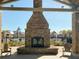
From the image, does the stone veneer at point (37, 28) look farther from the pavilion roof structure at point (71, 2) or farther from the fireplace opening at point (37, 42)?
the pavilion roof structure at point (71, 2)

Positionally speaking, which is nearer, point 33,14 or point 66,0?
point 66,0

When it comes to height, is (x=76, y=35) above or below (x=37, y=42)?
above

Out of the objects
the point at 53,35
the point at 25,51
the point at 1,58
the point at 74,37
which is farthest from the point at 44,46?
the point at 53,35

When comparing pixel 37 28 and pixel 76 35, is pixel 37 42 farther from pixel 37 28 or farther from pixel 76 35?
pixel 76 35

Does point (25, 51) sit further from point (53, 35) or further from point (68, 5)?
point (53, 35)

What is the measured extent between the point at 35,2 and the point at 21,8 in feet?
8.04

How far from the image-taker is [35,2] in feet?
57.4

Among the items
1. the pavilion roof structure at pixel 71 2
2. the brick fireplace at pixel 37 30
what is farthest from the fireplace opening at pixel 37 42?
the pavilion roof structure at pixel 71 2

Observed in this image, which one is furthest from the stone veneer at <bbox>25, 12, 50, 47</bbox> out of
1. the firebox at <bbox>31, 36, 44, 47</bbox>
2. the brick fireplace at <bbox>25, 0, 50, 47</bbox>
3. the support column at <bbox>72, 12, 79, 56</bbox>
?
the support column at <bbox>72, 12, 79, 56</bbox>

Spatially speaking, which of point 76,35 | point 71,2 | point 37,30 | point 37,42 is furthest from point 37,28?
point 71,2

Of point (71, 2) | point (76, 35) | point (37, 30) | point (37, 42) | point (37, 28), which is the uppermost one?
point (71, 2)

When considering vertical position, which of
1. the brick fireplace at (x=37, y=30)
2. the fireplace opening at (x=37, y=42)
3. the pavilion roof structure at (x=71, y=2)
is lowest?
the fireplace opening at (x=37, y=42)

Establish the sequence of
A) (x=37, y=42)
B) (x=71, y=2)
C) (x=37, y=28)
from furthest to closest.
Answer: (x=37, y=42) → (x=37, y=28) → (x=71, y=2)

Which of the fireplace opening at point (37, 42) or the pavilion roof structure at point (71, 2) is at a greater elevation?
the pavilion roof structure at point (71, 2)
